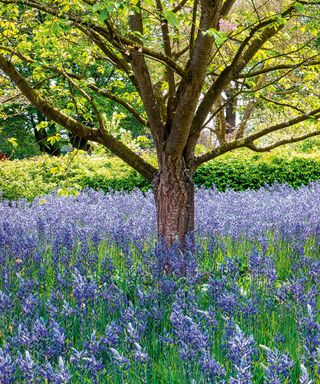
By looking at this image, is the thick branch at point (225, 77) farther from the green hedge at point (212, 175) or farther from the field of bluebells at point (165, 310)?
the green hedge at point (212, 175)

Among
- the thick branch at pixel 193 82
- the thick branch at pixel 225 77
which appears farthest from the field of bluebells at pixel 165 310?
the thick branch at pixel 225 77

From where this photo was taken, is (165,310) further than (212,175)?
No

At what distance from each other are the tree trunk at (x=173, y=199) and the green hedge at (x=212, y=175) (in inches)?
283

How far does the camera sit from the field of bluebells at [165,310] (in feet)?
7.28

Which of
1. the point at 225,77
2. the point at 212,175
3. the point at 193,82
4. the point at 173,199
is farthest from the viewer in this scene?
the point at 212,175

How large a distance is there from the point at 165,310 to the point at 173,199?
167 centimetres

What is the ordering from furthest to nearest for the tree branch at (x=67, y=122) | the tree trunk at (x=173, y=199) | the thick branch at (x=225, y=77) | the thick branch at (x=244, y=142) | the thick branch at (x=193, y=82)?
the thick branch at (x=244, y=142) → the tree trunk at (x=173, y=199) → the thick branch at (x=225, y=77) → the tree branch at (x=67, y=122) → the thick branch at (x=193, y=82)

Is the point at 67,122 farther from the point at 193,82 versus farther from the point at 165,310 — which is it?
the point at 165,310

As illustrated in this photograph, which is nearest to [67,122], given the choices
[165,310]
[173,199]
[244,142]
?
[173,199]

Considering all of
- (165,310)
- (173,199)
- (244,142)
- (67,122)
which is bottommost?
(165,310)

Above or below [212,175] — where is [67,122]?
above

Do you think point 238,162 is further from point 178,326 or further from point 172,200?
point 178,326

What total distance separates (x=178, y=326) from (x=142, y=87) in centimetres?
272

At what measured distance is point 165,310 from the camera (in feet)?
10.8
